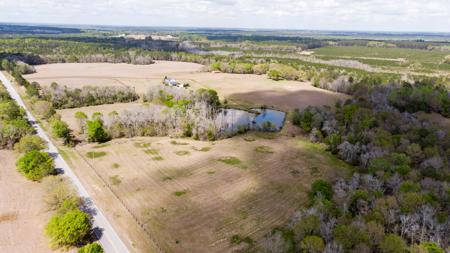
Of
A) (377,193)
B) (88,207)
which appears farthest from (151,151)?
(377,193)

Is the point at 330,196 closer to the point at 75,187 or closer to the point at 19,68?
the point at 75,187

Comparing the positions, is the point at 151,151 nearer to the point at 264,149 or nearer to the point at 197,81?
Result: the point at 264,149

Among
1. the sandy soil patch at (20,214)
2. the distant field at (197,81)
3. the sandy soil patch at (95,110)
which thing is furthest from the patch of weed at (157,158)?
the distant field at (197,81)

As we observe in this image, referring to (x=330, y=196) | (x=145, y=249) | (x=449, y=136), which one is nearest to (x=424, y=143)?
(x=449, y=136)

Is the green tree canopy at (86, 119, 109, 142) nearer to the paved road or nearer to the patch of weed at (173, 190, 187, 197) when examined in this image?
the paved road

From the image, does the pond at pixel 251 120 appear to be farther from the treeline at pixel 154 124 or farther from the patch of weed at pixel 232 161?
the patch of weed at pixel 232 161
